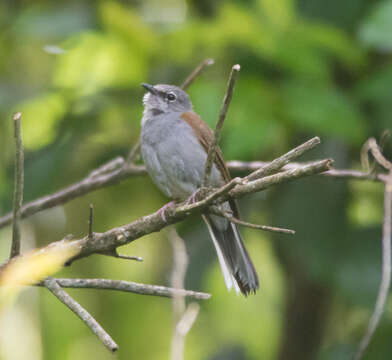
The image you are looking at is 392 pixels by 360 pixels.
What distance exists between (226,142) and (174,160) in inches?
23.2

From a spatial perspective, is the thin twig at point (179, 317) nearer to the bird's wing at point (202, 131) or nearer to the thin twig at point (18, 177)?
the thin twig at point (18, 177)

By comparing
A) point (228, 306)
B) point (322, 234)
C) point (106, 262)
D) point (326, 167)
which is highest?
point (326, 167)

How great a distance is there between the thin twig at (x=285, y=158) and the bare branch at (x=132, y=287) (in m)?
0.43

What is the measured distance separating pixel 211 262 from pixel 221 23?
1.52m

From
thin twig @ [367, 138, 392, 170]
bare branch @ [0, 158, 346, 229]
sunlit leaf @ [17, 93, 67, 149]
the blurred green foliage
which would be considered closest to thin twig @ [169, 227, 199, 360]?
bare branch @ [0, 158, 346, 229]

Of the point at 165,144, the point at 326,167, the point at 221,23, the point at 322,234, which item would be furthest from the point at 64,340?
the point at 326,167

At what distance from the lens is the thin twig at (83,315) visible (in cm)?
184

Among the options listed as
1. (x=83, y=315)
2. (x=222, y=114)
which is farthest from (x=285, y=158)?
(x=83, y=315)

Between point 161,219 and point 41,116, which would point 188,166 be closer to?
point 41,116

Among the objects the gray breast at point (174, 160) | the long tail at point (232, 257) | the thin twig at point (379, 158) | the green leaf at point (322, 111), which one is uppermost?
the thin twig at point (379, 158)

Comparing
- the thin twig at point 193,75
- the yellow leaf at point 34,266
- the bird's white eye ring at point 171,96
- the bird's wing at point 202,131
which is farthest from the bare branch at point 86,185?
the bird's white eye ring at point 171,96

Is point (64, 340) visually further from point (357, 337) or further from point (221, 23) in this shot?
point (221, 23)

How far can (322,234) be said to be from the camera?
12.9ft

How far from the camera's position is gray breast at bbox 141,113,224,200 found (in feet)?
12.6
